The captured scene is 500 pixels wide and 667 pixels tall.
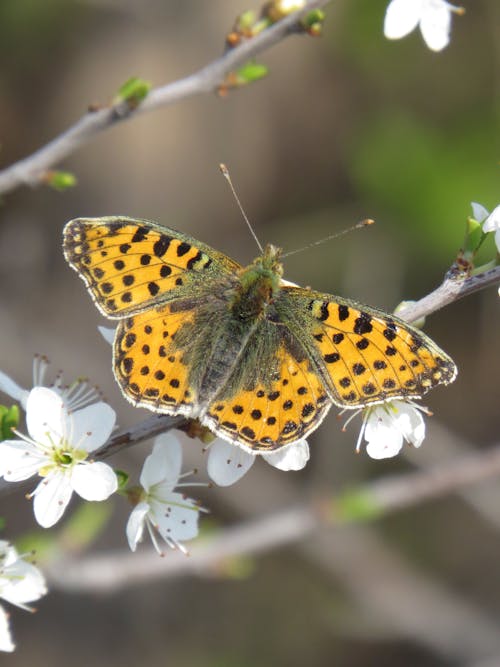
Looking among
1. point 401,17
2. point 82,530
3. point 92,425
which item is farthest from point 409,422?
point 82,530

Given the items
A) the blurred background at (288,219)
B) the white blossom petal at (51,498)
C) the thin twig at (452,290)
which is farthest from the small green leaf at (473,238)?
the blurred background at (288,219)

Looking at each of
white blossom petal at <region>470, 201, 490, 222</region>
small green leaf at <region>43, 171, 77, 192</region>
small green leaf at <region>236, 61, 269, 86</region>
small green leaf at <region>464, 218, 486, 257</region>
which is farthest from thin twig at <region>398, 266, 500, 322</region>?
small green leaf at <region>43, 171, 77, 192</region>

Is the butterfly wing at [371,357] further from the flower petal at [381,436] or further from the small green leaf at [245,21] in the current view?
the small green leaf at [245,21]

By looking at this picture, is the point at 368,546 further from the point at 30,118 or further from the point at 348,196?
the point at 30,118

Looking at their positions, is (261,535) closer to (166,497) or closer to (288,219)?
(166,497)

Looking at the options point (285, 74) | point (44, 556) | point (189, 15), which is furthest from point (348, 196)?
point (44, 556)

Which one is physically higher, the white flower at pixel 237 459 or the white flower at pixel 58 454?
the white flower at pixel 58 454

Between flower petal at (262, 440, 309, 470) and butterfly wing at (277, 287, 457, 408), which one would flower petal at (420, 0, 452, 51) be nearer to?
butterfly wing at (277, 287, 457, 408)
